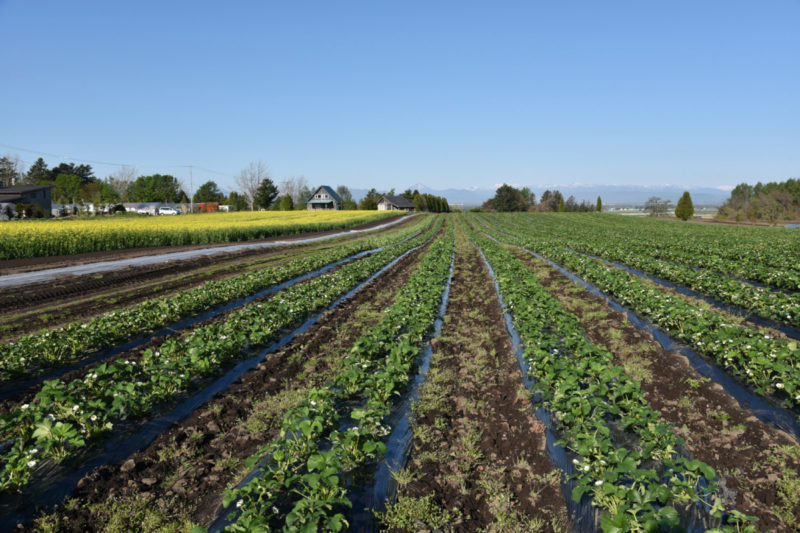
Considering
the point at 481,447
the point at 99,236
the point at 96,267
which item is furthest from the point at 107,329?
the point at 99,236

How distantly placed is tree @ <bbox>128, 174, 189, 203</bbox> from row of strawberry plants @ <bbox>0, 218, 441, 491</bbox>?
13391 cm

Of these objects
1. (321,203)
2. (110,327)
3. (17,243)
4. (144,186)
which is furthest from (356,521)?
(144,186)

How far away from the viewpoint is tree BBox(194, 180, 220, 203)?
138 meters

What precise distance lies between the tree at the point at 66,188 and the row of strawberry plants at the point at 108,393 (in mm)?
117534

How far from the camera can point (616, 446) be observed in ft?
17.1

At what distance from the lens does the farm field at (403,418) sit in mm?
4109

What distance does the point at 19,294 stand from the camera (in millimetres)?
13383

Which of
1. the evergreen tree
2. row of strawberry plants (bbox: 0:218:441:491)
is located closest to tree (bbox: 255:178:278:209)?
the evergreen tree

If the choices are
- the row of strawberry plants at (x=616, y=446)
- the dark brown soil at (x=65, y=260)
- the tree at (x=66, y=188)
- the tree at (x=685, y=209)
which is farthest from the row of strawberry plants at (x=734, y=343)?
the tree at (x=66, y=188)

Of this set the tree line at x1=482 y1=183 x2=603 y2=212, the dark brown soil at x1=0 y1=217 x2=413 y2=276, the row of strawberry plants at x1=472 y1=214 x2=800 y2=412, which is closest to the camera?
the row of strawberry plants at x1=472 y1=214 x2=800 y2=412

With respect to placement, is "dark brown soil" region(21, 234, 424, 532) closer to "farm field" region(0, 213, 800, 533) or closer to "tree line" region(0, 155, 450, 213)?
"farm field" region(0, 213, 800, 533)

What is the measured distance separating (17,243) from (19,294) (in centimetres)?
1077

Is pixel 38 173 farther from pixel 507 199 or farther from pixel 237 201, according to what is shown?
pixel 507 199

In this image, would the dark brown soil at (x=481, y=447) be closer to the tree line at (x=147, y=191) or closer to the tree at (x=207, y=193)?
the tree line at (x=147, y=191)
